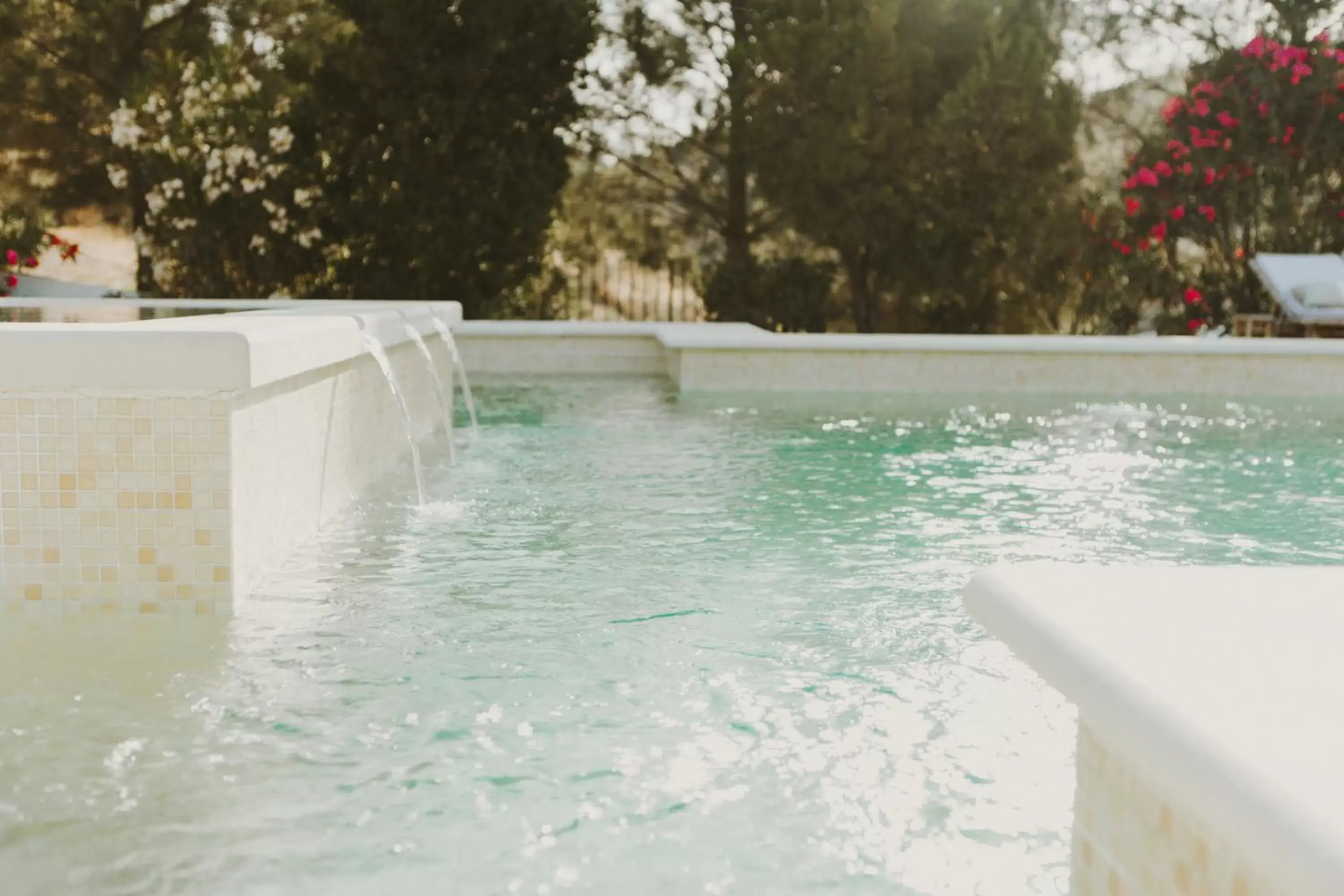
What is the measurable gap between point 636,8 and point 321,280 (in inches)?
139

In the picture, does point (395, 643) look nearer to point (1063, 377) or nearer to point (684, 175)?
point (1063, 377)

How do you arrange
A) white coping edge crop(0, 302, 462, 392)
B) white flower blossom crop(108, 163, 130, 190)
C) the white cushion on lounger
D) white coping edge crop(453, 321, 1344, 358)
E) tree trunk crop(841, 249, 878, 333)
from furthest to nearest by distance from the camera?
tree trunk crop(841, 249, 878, 333) → white flower blossom crop(108, 163, 130, 190) → the white cushion on lounger → white coping edge crop(453, 321, 1344, 358) → white coping edge crop(0, 302, 462, 392)

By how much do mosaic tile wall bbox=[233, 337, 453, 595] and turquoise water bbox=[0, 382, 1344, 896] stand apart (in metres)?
0.10

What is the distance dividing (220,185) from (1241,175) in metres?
7.40

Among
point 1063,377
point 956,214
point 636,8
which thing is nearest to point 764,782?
point 1063,377

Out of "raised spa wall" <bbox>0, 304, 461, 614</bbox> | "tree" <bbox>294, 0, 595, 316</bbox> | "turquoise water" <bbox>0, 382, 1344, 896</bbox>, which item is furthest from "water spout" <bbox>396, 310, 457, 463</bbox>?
"tree" <bbox>294, 0, 595, 316</bbox>

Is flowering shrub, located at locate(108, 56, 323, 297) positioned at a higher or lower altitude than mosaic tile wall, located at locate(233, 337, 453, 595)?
higher

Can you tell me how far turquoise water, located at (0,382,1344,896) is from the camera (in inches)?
78.2

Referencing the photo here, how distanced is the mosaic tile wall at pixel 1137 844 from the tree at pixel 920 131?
31.8 ft

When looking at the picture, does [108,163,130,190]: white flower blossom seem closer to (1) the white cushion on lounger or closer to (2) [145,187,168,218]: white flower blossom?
(2) [145,187,168,218]: white flower blossom

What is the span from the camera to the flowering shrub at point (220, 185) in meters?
10.7

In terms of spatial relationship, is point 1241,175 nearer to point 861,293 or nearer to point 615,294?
point 861,293

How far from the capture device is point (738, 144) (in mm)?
11203

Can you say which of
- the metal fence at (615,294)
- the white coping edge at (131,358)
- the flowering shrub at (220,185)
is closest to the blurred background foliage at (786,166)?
the flowering shrub at (220,185)
